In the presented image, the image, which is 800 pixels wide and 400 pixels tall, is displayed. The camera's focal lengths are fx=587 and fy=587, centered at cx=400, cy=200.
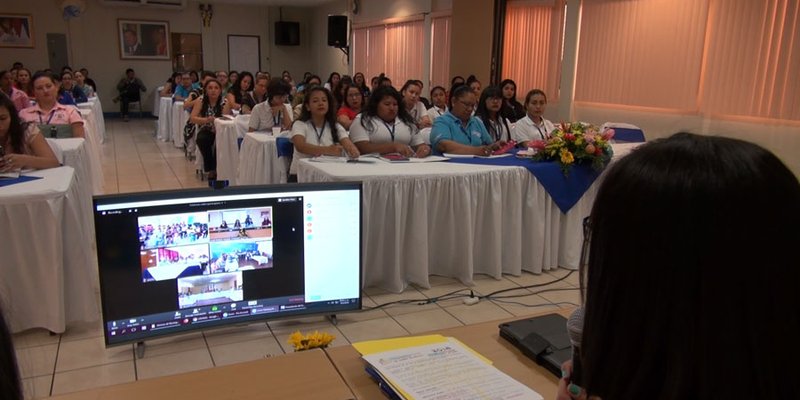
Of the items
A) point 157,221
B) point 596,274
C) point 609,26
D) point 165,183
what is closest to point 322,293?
point 157,221

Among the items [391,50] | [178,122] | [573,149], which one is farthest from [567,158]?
[391,50]

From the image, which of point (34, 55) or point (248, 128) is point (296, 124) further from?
point (34, 55)

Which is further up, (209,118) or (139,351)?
(209,118)

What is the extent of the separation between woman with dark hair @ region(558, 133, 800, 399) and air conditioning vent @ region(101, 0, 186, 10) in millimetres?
16651

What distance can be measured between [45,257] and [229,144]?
4.00m

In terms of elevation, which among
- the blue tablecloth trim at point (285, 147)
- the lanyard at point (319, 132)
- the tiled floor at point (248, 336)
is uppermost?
the lanyard at point (319, 132)

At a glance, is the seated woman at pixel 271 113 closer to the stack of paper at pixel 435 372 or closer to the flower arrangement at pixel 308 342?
the flower arrangement at pixel 308 342

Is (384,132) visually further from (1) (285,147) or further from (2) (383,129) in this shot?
(1) (285,147)

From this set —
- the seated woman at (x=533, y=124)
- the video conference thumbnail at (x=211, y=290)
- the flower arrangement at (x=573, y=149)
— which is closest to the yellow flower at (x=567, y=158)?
the flower arrangement at (x=573, y=149)

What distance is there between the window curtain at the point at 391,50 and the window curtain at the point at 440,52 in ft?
1.75

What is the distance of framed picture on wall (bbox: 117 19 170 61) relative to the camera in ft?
51.1

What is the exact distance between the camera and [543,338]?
1545 mm

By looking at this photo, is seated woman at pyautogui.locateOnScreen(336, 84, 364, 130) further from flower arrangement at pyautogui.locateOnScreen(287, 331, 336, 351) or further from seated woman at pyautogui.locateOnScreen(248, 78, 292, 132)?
flower arrangement at pyautogui.locateOnScreen(287, 331, 336, 351)

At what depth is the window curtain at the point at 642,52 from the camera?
262 inches
